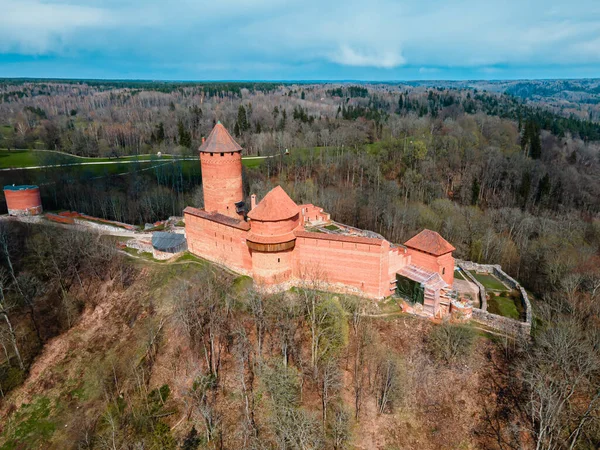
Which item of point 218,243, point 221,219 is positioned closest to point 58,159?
point 218,243

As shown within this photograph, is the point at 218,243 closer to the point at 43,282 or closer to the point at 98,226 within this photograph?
the point at 43,282

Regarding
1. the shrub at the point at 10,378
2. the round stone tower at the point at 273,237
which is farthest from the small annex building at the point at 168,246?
the shrub at the point at 10,378

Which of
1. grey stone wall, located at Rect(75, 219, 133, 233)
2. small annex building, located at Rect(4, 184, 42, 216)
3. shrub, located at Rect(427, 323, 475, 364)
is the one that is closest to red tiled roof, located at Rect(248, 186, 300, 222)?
shrub, located at Rect(427, 323, 475, 364)

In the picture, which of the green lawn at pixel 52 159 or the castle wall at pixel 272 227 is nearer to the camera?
the castle wall at pixel 272 227

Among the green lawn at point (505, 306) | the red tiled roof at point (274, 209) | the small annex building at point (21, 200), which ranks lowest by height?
the green lawn at point (505, 306)

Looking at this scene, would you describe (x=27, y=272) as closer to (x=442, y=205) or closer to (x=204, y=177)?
(x=204, y=177)

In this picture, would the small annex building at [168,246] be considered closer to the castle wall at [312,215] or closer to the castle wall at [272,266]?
the castle wall at [272,266]
